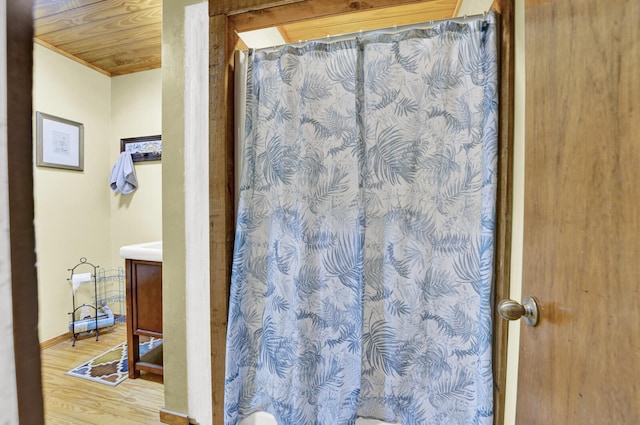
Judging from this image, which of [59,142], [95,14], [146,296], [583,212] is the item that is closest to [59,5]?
[95,14]

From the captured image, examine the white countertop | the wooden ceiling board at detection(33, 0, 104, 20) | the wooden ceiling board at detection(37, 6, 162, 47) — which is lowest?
the white countertop

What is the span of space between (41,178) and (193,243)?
5.94ft

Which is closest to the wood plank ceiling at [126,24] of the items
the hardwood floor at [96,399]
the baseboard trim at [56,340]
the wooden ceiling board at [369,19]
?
the wooden ceiling board at [369,19]

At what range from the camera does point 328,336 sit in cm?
126

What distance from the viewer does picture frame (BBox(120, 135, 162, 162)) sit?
8.34ft

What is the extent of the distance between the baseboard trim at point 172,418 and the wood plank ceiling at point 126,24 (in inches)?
88.6

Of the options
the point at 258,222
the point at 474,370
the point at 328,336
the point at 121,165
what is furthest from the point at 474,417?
the point at 121,165

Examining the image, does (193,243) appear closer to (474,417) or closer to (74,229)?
(474,417)

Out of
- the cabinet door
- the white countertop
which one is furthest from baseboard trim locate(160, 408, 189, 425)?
the white countertop

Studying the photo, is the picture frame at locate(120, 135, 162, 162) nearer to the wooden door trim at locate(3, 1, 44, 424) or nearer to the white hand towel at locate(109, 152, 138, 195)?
the white hand towel at locate(109, 152, 138, 195)

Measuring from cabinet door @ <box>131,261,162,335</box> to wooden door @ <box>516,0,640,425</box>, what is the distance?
1.87 meters

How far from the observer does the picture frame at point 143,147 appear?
2543 millimetres

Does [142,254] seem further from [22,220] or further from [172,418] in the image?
[22,220]

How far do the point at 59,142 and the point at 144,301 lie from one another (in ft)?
5.41
